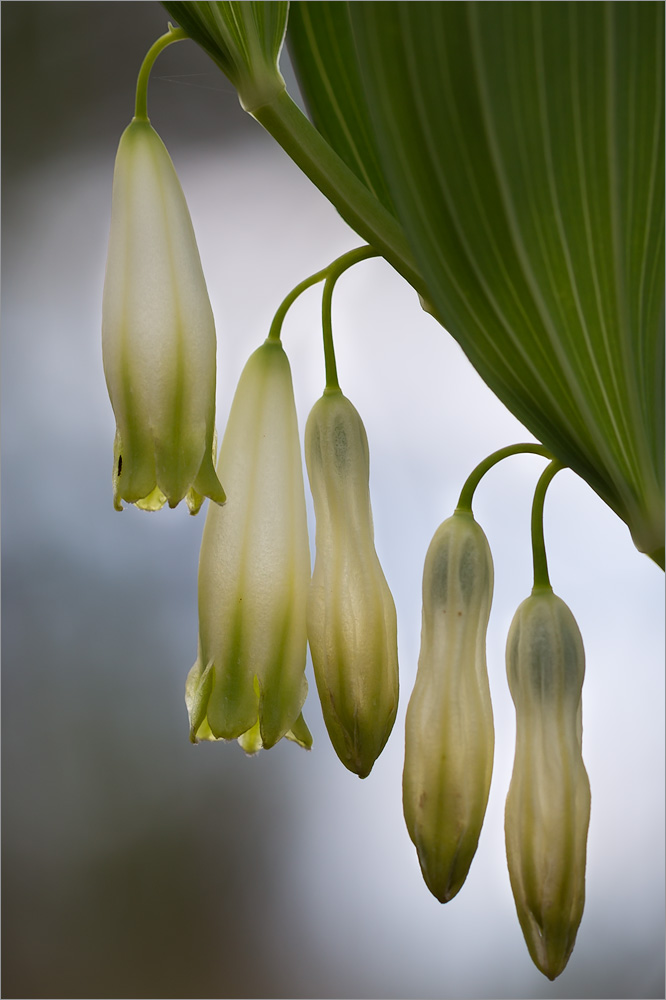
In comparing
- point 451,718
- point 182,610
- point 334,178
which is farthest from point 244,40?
point 182,610

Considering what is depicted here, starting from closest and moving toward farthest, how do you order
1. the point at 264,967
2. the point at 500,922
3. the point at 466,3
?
the point at 466,3
the point at 500,922
the point at 264,967

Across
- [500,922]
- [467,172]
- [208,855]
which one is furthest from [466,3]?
[208,855]

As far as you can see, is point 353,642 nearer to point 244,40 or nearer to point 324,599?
point 324,599

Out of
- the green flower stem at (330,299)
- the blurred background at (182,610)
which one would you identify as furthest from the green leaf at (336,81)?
the blurred background at (182,610)

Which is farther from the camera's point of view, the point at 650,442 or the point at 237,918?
the point at 237,918

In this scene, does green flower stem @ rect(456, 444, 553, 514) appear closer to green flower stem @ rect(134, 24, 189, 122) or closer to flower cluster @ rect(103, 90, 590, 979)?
flower cluster @ rect(103, 90, 590, 979)

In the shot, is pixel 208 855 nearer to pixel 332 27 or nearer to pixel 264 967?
pixel 264 967
